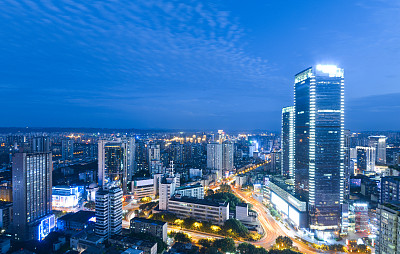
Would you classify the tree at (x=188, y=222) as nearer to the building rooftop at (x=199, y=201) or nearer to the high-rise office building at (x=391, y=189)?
the building rooftop at (x=199, y=201)

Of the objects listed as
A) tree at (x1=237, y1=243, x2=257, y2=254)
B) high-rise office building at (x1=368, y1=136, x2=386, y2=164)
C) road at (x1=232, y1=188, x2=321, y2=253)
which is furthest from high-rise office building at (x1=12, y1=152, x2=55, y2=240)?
high-rise office building at (x1=368, y1=136, x2=386, y2=164)

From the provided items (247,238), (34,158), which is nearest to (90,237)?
(34,158)

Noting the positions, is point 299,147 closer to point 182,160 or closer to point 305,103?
point 305,103

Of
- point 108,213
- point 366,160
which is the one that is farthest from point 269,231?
point 366,160

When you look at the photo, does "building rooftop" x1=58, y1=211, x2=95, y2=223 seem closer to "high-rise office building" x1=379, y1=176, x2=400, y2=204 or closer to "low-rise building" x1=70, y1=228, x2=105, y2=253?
"low-rise building" x1=70, y1=228, x2=105, y2=253

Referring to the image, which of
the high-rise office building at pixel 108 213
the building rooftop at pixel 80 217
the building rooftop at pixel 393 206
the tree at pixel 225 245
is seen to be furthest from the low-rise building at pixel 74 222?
the building rooftop at pixel 393 206

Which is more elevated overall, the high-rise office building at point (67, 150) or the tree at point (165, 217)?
the high-rise office building at point (67, 150)
